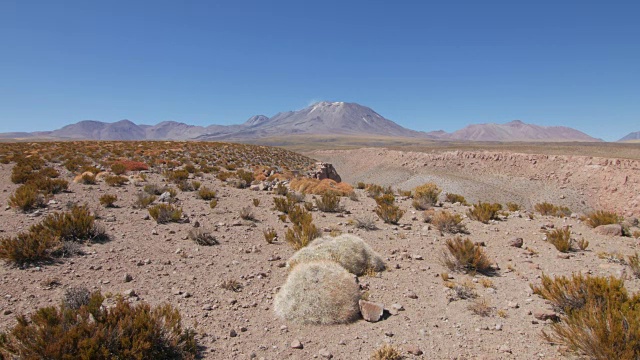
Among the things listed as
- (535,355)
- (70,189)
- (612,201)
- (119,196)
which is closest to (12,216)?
(119,196)

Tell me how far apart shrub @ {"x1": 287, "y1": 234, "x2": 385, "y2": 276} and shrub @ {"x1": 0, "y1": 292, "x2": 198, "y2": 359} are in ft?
9.06

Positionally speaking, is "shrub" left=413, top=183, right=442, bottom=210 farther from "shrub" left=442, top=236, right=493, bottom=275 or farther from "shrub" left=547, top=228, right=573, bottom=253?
"shrub" left=442, top=236, right=493, bottom=275

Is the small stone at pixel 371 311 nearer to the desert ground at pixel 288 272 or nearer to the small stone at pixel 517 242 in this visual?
the desert ground at pixel 288 272

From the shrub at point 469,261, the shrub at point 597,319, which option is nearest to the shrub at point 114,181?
the shrub at point 469,261

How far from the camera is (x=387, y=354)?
3.85 meters

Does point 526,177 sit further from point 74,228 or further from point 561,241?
point 74,228

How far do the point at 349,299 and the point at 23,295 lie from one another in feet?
16.5

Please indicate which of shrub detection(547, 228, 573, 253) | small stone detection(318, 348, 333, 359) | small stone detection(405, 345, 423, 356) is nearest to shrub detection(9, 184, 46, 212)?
small stone detection(318, 348, 333, 359)

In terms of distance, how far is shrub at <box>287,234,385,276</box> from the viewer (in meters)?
6.32

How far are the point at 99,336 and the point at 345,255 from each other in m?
4.21

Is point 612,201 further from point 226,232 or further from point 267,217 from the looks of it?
point 226,232

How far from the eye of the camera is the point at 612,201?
24.8m

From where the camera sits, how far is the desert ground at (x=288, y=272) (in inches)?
167

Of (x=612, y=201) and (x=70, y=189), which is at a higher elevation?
→ (x=70, y=189)
